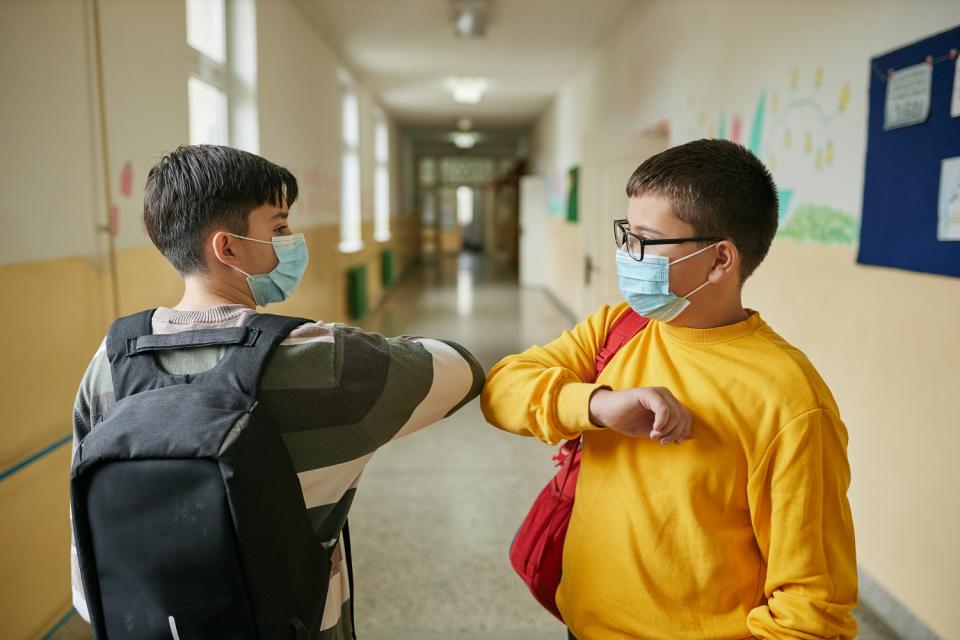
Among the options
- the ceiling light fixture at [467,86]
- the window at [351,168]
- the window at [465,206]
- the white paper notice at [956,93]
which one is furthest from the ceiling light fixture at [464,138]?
the white paper notice at [956,93]

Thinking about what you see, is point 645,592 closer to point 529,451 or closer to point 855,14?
point 855,14

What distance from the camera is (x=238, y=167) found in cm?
100

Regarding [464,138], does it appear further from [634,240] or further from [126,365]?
[126,365]

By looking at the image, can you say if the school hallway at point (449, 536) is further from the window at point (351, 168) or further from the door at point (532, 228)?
the door at point (532, 228)

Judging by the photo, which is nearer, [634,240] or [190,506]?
[190,506]

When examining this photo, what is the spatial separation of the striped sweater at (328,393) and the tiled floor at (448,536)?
1.37 meters

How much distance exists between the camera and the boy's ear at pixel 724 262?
96cm

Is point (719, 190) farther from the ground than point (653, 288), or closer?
farther from the ground

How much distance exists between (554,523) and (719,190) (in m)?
0.56

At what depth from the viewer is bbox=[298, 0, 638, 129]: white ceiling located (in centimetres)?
581

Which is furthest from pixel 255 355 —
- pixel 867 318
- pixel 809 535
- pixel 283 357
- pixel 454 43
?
pixel 454 43

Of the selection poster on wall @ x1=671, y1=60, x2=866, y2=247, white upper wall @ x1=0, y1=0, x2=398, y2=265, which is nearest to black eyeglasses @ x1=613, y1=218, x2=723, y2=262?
poster on wall @ x1=671, y1=60, x2=866, y2=247

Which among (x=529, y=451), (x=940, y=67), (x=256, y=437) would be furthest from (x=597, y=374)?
(x=529, y=451)

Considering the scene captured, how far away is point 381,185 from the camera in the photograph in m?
11.6
